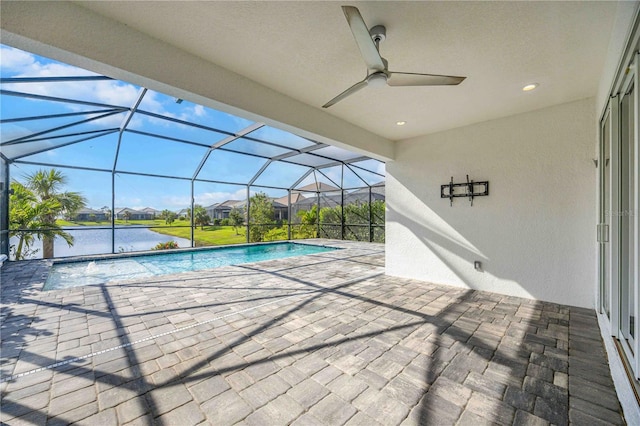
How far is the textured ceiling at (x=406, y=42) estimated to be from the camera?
1900 millimetres

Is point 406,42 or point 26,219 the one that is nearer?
point 406,42

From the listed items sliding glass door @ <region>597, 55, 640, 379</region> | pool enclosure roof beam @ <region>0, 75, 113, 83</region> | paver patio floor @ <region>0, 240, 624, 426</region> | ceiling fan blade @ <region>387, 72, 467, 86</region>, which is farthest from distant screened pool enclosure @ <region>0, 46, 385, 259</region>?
sliding glass door @ <region>597, 55, 640, 379</region>

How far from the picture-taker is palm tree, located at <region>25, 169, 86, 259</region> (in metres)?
6.86

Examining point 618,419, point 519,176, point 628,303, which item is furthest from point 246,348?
point 519,176

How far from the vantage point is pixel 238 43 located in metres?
2.29

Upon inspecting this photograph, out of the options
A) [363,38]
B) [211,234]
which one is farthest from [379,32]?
[211,234]

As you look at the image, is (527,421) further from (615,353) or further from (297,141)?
(297,141)

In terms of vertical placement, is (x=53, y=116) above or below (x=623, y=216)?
above

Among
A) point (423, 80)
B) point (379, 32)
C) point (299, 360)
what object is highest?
point (379, 32)

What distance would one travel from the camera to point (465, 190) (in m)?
4.27

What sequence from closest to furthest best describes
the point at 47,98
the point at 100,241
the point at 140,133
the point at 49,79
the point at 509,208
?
1. the point at 49,79
2. the point at 47,98
3. the point at 509,208
4. the point at 140,133
5. the point at 100,241

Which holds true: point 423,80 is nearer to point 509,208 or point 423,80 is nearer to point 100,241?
point 509,208

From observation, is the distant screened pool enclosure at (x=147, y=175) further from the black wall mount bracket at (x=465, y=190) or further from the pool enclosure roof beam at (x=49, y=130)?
the black wall mount bracket at (x=465, y=190)

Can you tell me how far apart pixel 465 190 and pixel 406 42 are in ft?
9.23
